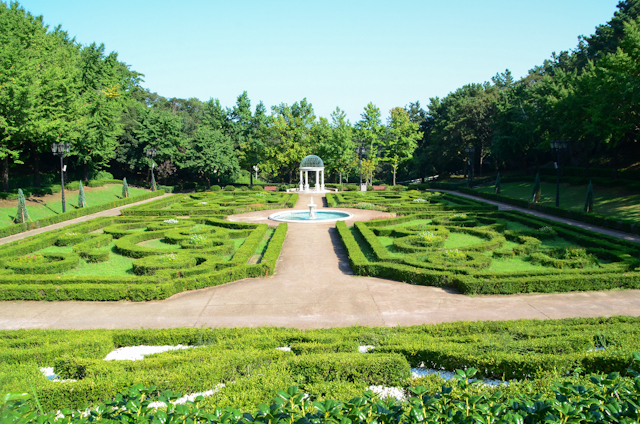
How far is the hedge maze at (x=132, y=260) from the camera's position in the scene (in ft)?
35.1

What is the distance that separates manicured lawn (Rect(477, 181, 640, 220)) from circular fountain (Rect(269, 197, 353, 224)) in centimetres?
1274

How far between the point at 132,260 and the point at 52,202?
19597 millimetres

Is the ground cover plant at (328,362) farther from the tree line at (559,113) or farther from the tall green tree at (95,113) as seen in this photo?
the tall green tree at (95,113)

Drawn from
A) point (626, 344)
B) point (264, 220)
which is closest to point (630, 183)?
point (264, 220)

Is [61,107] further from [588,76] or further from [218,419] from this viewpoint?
[588,76]

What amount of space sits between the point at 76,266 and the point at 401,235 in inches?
463

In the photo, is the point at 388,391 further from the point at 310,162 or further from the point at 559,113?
the point at 310,162

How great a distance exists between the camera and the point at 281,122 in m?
47.8

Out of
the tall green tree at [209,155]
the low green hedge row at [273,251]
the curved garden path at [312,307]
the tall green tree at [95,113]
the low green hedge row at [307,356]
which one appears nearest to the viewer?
the low green hedge row at [307,356]

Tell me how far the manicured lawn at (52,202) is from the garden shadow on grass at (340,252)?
59.2 feet

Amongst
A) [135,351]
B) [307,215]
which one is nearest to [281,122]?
[307,215]

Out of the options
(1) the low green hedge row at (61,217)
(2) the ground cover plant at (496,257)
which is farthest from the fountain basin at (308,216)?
(1) the low green hedge row at (61,217)

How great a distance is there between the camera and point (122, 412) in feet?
12.3

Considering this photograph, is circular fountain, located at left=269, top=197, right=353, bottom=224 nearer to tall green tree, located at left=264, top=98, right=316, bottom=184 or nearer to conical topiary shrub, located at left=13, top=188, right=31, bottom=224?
conical topiary shrub, located at left=13, top=188, right=31, bottom=224
